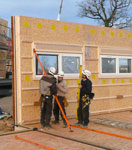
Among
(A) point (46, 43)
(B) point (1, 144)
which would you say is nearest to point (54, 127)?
(B) point (1, 144)

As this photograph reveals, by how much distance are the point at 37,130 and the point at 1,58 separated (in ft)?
31.0

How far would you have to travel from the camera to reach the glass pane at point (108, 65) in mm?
10422

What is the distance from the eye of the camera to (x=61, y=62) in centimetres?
916

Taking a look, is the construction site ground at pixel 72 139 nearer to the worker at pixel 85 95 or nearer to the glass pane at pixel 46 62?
the worker at pixel 85 95

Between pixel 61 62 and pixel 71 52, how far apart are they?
542 millimetres

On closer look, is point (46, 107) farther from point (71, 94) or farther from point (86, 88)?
point (71, 94)

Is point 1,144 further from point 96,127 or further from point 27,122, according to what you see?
point 96,127

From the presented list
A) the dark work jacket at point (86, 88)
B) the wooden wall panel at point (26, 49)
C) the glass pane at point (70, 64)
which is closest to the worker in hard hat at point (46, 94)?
the dark work jacket at point (86, 88)

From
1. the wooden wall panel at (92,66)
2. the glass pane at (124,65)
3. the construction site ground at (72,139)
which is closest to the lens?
the construction site ground at (72,139)

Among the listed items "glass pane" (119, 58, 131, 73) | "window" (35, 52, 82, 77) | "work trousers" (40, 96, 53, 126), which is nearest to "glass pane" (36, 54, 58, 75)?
"window" (35, 52, 82, 77)

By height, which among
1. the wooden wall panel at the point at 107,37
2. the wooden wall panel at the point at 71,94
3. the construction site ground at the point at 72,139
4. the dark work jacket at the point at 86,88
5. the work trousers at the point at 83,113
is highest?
the wooden wall panel at the point at 107,37

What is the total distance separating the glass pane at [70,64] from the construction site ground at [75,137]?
6.27 ft

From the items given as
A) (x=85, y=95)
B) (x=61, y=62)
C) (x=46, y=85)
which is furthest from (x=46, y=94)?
(x=61, y=62)

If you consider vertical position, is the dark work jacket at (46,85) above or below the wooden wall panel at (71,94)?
above
